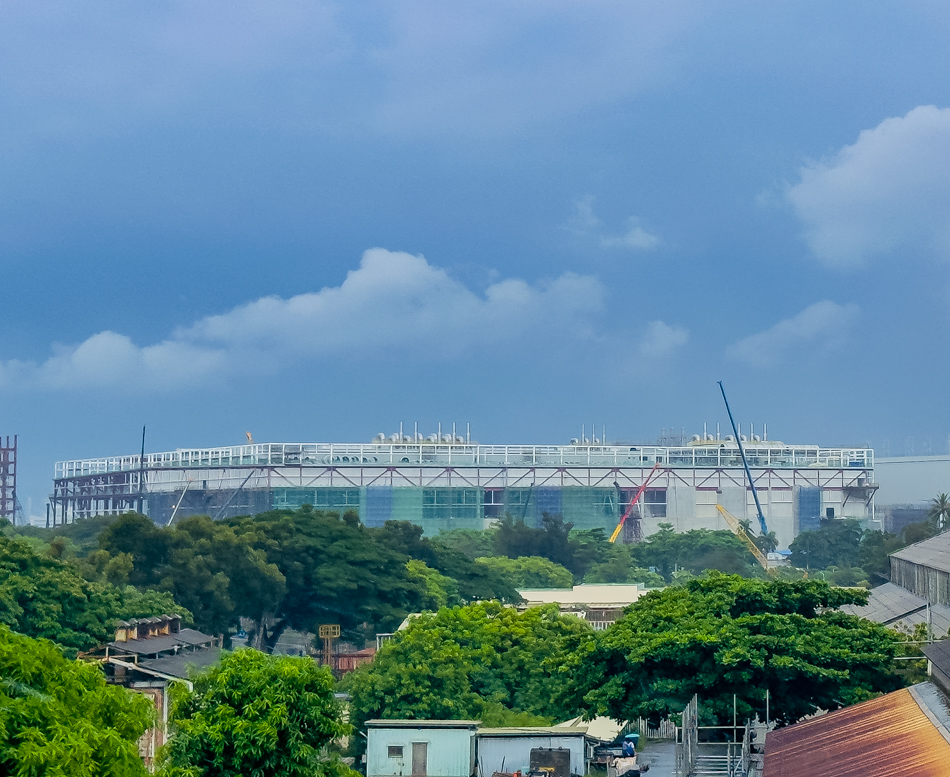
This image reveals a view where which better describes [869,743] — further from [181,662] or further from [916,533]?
[916,533]

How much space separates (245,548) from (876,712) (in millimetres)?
39909

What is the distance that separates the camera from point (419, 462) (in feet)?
506

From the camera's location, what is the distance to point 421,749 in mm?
35812

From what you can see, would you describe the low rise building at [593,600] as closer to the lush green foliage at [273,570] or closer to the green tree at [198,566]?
the lush green foliage at [273,570]

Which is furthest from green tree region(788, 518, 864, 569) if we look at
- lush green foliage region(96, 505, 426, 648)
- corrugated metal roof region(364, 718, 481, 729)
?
corrugated metal roof region(364, 718, 481, 729)

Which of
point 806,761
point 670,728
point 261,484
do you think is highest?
point 261,484

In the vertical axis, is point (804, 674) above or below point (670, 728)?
above

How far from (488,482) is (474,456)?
3.84 metres

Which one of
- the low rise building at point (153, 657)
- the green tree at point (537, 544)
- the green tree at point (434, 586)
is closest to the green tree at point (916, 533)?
the green tree at point (434, 586)

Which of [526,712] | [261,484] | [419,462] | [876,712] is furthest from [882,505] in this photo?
[876,712]

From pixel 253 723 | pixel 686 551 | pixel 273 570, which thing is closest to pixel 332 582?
pixel 273 570

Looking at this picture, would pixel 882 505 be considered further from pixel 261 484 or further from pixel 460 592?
pixel 460 592

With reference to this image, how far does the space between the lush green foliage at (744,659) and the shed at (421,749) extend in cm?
351

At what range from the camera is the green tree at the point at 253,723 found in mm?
19375
